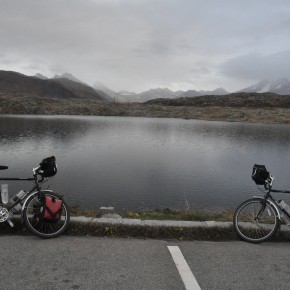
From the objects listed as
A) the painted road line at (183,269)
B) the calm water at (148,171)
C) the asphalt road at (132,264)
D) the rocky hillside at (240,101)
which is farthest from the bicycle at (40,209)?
the rocky hillside at (240,101)

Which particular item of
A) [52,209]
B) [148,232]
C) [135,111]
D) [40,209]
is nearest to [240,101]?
[135,111]

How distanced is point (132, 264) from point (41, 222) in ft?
8.40

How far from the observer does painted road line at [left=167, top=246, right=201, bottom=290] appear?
5605 mm

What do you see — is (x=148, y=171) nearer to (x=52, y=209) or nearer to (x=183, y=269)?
(x=52, y=209)

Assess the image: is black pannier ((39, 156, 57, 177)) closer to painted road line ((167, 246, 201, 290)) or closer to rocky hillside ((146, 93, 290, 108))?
painted road line ((167, 246, 201, 290))

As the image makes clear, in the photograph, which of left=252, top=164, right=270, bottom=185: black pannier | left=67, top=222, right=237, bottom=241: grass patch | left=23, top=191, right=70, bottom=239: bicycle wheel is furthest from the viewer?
left=252, top=164, right=270, bottom=185: black pannier

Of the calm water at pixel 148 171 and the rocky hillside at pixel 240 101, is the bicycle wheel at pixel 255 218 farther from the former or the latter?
the rocky hillside at pixel 240 101

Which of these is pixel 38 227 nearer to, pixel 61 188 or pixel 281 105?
pixel 61 188

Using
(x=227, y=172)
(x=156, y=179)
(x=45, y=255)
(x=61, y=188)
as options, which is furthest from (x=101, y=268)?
(x=227, y=172)

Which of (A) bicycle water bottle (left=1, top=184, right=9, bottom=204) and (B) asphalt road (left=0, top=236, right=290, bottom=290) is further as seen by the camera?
(A) bicycle water bottle (left=1, top=184, right=9, bottom=204)

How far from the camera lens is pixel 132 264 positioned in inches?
246

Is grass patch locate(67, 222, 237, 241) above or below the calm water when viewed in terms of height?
above

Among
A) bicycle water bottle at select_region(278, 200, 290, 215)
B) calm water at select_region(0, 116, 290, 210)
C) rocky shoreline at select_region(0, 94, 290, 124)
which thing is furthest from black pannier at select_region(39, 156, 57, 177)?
rocky shoreline at select_region(0, 94, 290, 124)

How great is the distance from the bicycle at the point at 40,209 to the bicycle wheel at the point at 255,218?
4169 mm
